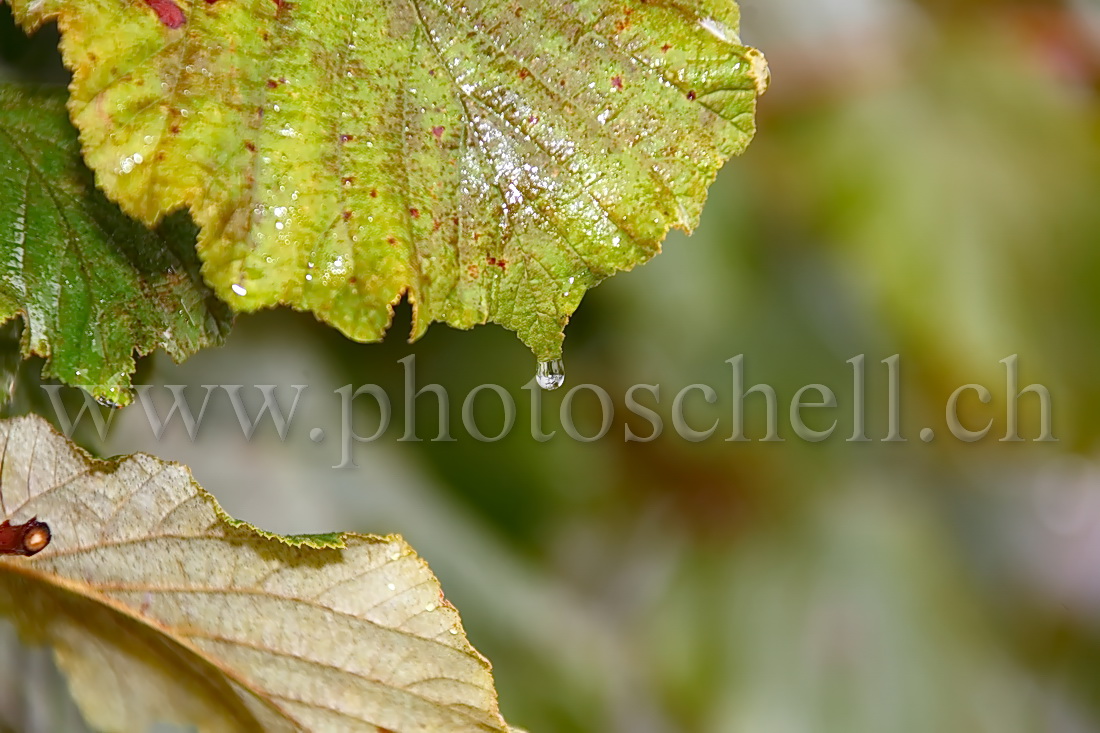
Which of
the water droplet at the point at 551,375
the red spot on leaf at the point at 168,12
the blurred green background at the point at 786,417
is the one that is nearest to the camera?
the red spot on leaf at the point at 168,12

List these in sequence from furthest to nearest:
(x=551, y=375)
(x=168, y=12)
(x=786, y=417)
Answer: (x=786, y=417), (x=551, y=375), (x=168, y=12)

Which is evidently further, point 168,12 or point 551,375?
point 551,375

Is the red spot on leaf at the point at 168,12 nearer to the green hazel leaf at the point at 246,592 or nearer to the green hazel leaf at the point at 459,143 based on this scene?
the green hazel leaf at the point at 459,143

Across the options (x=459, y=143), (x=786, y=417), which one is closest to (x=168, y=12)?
(x=459, y=143)

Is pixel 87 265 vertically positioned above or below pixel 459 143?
below

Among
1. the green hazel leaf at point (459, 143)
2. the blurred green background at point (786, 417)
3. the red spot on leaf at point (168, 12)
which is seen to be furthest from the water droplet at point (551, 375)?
the blurred green background at point (786, 417)

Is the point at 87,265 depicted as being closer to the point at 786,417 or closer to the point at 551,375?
the point at 551,375

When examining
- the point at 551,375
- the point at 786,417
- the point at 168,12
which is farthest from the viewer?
the point at 786,417

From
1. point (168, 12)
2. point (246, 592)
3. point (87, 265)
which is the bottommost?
point (246, 592)
